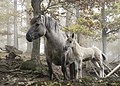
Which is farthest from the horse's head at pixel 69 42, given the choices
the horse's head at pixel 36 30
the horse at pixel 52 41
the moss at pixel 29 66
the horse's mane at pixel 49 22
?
the moss at pixel 29 66

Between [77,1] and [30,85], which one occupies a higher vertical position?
[77,1]

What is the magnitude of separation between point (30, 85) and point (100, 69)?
6.66 meters

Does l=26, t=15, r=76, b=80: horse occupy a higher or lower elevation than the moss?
higher

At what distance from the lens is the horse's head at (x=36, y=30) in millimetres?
5973

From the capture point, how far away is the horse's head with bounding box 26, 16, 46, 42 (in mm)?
5973

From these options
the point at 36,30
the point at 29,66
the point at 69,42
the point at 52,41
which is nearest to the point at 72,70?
the point at 69,42

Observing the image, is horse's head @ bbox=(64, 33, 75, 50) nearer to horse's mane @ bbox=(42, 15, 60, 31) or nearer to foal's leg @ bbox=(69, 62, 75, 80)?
horse's mane @ bbox=(42, 15, 60, 31)

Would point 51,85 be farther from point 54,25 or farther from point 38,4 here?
point 38,4

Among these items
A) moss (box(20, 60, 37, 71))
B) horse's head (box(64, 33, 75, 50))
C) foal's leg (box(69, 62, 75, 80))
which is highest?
Answer: horse's head (box(64, 33, 75, 50))

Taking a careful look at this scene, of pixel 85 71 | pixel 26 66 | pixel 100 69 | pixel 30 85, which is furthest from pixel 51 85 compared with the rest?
pixel 85 71

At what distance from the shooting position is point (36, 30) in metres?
6.01

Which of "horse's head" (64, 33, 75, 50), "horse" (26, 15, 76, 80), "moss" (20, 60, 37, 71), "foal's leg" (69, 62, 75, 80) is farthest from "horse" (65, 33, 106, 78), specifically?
"moss" (20, 60, 37, 71)

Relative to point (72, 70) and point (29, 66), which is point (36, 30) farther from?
point (29, 66)

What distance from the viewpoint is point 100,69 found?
1083 centimetres
